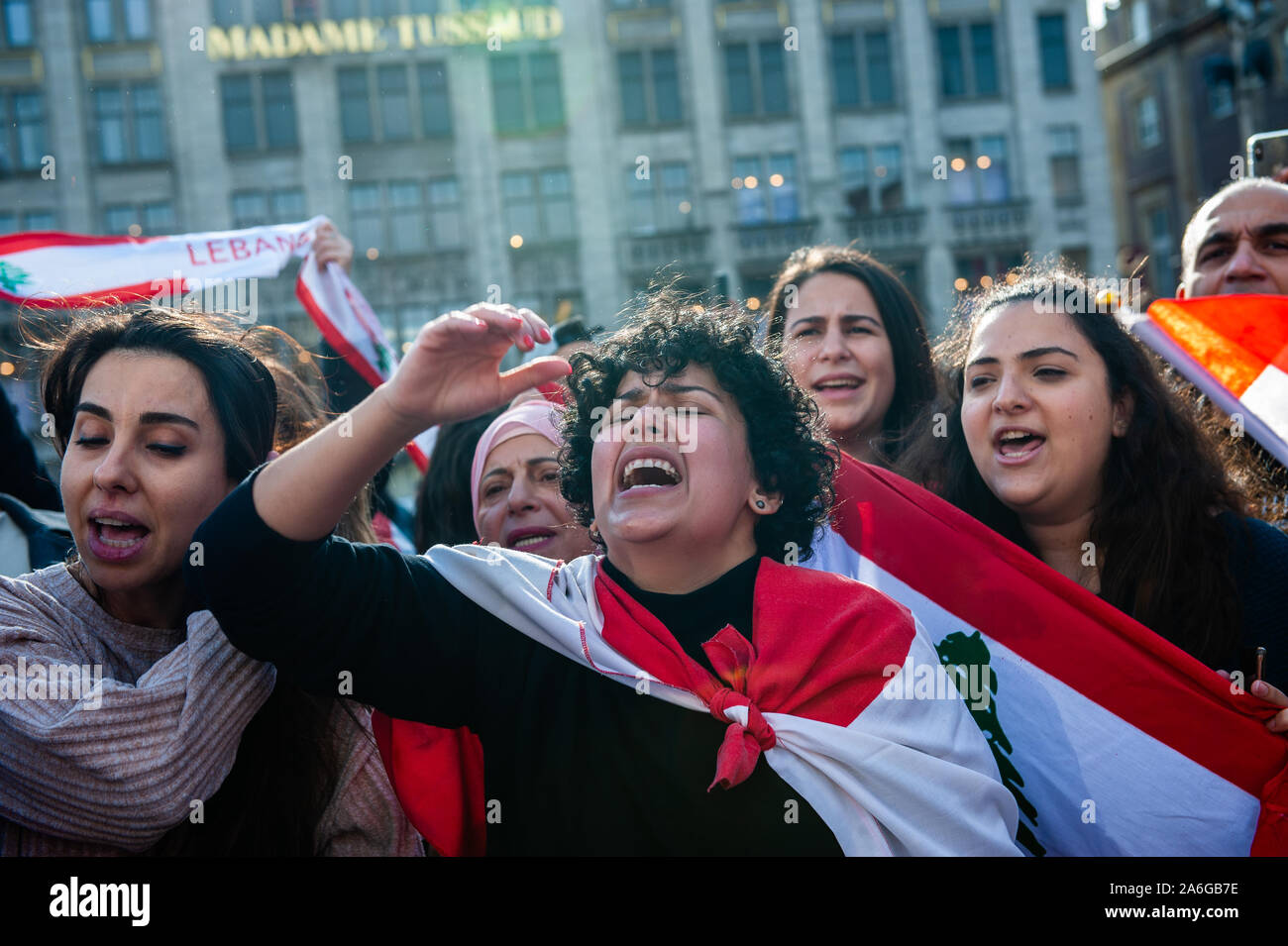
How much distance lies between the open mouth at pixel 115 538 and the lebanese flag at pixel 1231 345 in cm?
249

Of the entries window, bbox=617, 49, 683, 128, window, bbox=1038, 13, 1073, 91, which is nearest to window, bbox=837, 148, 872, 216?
window, bbox=617, 49, 683, 128

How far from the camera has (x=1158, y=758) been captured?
2.62 metres

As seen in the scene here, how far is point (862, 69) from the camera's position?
26188 mm

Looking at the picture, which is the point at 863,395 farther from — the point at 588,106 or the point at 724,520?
the point at 588,106

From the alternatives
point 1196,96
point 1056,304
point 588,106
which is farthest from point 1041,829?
point 1196,96

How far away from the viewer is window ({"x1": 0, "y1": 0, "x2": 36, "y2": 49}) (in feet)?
81.5

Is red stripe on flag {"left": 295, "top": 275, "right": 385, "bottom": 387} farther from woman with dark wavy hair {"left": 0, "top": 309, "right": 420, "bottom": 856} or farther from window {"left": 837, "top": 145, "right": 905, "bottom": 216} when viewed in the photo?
window {"left": 837, "top": 145, "right": 905, "bottom": 216}

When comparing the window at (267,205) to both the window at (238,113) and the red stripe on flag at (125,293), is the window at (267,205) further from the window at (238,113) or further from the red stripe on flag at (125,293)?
the red stripe on flag at (125,293)

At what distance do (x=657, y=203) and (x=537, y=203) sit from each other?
9.10 ft

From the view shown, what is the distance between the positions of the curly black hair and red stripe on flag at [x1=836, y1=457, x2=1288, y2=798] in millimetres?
361

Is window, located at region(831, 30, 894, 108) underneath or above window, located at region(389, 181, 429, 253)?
above

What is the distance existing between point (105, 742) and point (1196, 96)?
33848 millimetres

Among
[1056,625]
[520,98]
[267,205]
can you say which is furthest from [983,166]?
[1056,625]

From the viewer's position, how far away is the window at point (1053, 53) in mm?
26656
